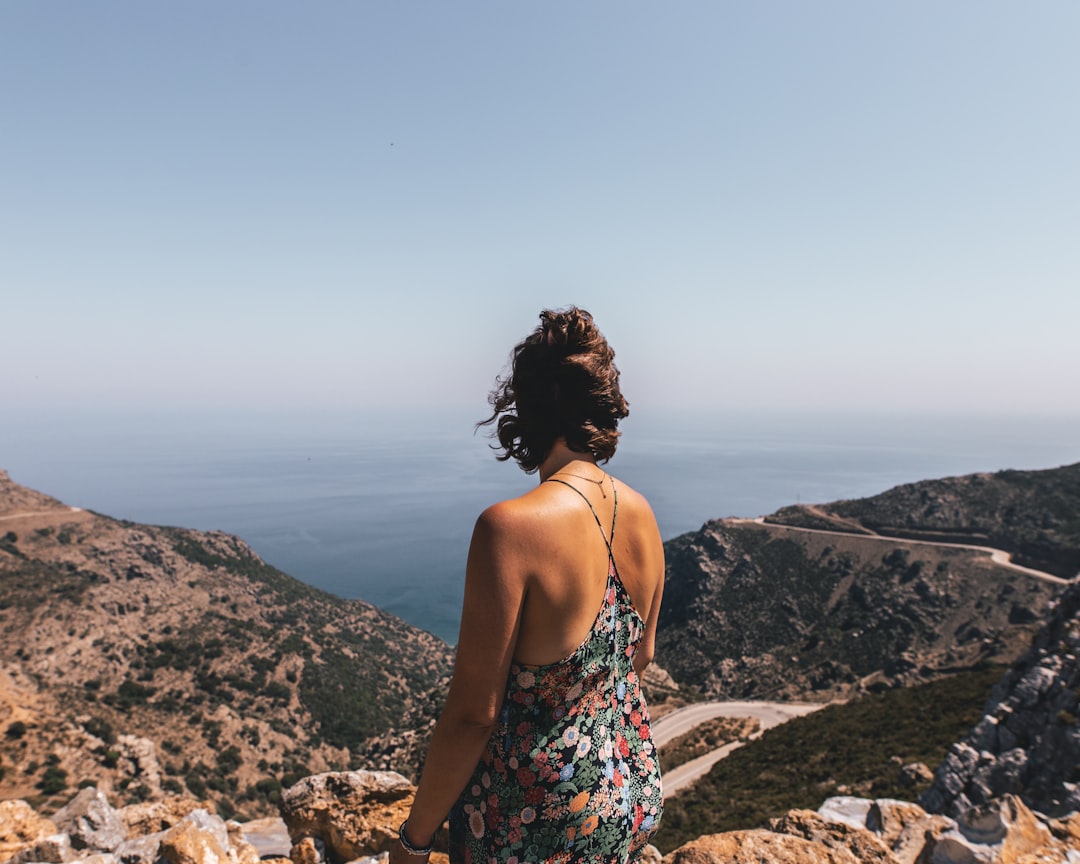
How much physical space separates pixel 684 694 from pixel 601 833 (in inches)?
2246

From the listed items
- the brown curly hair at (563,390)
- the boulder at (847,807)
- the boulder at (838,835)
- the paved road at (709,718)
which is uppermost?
the brown curly hair at (563,390)

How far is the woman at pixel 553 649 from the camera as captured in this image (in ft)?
5.46

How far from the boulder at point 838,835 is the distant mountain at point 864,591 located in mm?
50468

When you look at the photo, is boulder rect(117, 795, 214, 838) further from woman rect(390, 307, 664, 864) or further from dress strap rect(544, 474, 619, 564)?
dress strap rect(544, 474, 619, 564)

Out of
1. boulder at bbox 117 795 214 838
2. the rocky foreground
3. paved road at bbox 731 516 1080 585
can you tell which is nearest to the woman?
the rocky foreground

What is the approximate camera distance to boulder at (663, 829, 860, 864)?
139 inches

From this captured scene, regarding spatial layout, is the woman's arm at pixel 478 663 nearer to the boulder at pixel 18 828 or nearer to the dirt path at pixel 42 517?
the boulder at pixel 18 828

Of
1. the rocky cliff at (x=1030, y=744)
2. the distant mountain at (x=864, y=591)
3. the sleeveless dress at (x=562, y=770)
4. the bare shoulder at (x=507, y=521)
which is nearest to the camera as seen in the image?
the bare shoulder at (x=507, y=521)

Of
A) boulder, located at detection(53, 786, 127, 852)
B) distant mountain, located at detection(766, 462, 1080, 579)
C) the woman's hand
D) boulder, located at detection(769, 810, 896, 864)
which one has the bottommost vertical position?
distant mountain, located at detection(766, 462, 1080, 579)

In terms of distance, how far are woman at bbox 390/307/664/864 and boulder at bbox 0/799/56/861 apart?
4.71 m

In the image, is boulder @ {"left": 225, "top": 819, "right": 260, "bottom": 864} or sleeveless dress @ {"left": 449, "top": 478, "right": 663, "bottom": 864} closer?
sleeveless dress @ {"left": 449, "top": 478, "right": 663, "bottom": 864}

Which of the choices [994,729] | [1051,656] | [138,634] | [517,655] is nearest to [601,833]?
[517,655]

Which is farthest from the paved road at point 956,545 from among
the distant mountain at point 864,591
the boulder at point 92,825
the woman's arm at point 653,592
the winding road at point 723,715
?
the boulder at point 92,825

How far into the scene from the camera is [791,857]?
356cm
